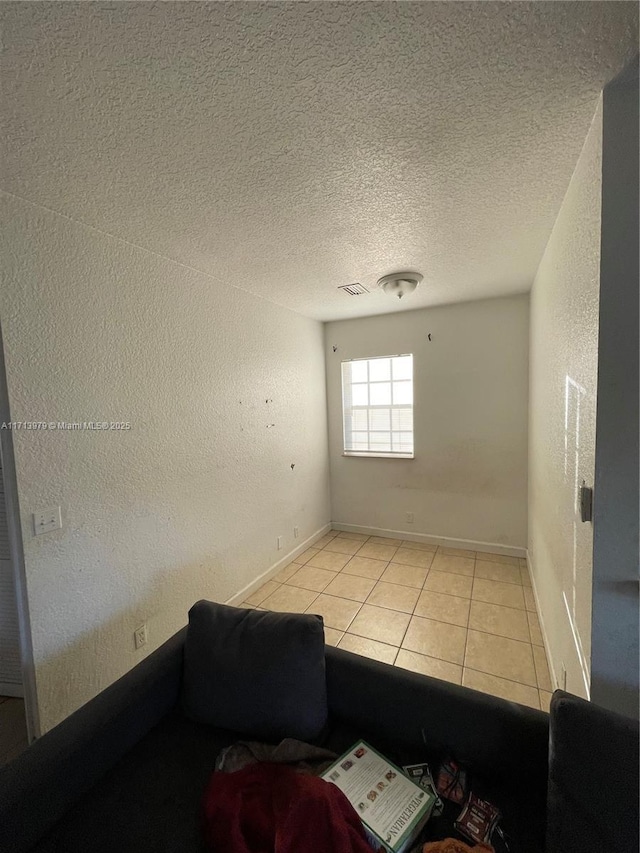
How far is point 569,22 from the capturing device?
825mm

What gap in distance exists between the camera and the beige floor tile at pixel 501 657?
1.84 m

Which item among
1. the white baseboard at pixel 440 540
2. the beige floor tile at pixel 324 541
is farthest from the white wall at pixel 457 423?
the beige floor tile at pixel 324 541

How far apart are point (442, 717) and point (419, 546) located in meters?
2.50

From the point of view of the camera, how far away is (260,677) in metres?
1.18

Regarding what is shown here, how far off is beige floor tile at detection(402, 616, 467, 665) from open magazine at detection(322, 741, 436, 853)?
3.51ft

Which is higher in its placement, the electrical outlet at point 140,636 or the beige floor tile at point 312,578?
the electrical outlet at point 140,636

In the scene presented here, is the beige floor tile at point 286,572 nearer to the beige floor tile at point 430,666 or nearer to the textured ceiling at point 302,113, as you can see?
the beige floor tile at point 430,666

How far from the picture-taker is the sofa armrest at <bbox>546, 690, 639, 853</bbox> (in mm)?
729

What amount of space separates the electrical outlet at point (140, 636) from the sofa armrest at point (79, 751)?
0.68 meters

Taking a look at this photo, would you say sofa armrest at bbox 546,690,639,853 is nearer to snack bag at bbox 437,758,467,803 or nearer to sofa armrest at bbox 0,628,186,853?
snack bag at bbox 437,758,467,803

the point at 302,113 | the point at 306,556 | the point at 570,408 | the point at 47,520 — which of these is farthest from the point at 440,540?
the point at 302,113

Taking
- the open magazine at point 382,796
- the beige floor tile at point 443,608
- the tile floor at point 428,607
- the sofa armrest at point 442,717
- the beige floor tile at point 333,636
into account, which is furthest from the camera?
the beige floor tile at point 443,608

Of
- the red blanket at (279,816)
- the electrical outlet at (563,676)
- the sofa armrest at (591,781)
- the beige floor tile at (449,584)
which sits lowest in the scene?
the beige floor tile at (449,584)

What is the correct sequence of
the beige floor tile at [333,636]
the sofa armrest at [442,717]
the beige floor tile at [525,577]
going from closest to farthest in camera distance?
the sofa armrest at [442,717] < the beige floor tile at [333,636] < the beige floor tile at [525,577]
